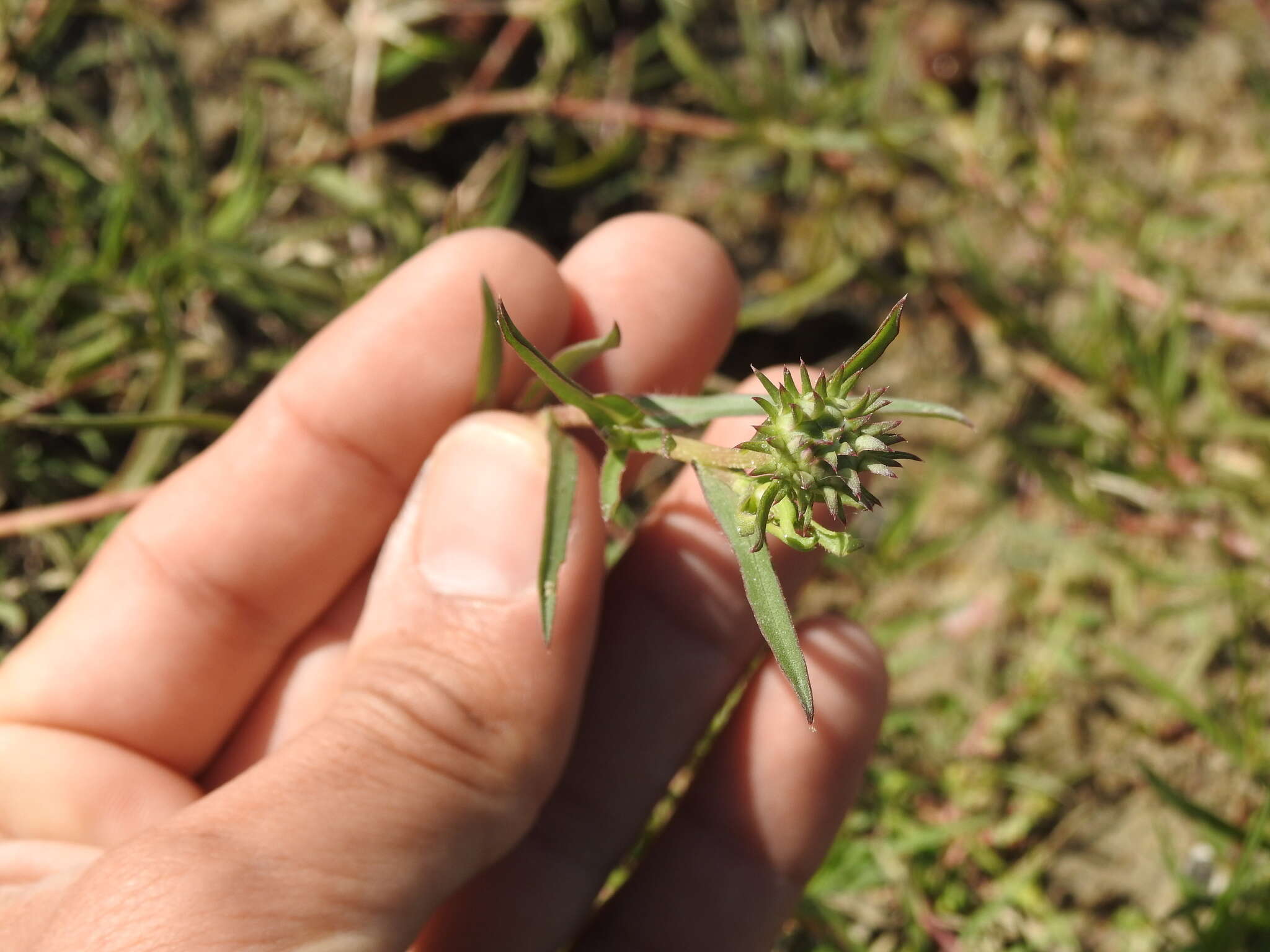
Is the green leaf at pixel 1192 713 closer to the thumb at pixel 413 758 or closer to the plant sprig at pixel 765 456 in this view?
the plant sprig at pixel 765 456

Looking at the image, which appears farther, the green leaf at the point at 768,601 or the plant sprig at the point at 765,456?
the green leaf at the point at 768,601

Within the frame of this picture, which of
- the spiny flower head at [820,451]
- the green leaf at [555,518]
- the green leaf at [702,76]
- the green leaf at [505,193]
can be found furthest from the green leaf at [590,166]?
the spiny flower head at [820,451]

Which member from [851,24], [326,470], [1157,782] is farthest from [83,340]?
[1157,782]

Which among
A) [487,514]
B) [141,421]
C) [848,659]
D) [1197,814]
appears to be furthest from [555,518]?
[1197,814]

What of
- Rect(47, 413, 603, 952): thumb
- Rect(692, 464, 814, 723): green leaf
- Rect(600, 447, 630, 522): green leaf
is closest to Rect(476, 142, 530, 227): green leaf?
Rect(47, 413, 603, 952): thumb

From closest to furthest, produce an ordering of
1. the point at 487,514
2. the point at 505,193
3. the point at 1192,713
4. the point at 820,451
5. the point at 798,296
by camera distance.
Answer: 1. the point at 820,451
2. the point at 487,514
3. the point at 1192,713
4. the point at 505,193
5. the point at 798,296

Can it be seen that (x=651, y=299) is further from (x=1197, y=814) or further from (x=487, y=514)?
(x=1197, y=814)
